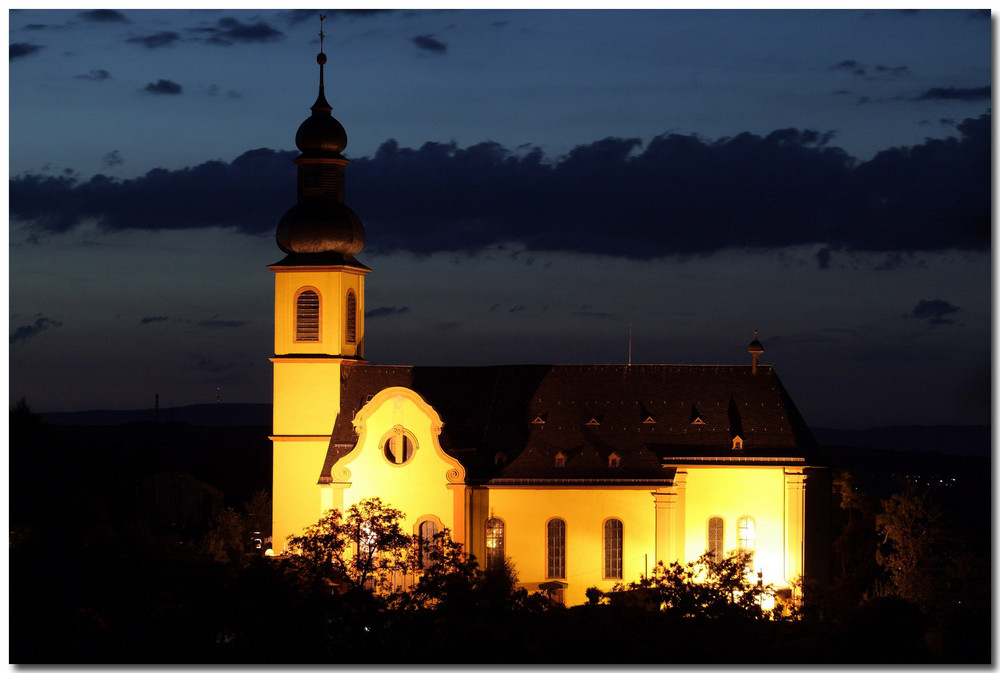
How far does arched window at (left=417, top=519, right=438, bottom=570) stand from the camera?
6831 cm

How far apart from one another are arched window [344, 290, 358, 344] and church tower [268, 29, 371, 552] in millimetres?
36

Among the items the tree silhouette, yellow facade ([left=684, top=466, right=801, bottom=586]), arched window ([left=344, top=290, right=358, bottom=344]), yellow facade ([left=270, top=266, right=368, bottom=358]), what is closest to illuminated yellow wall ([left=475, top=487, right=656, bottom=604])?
yellow facade ([left=684, top=466, right=801, bottom=586])

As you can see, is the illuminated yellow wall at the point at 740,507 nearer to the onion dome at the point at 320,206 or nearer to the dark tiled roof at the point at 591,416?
the dark tiled roof at the point at 591,416

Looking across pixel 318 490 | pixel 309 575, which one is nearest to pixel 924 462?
pixel 318 490

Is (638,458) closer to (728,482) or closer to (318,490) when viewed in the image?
(728,482)

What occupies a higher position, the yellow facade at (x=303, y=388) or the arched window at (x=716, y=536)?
the yellow facade at (x=303, y=388)

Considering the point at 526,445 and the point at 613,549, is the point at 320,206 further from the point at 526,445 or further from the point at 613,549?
the point at 613,549

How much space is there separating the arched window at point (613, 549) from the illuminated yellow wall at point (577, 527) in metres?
0.16

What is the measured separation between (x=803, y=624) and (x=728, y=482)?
1213 cm

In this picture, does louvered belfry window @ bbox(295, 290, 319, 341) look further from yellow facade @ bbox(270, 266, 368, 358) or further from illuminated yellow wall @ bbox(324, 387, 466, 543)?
illuminated yellow wall @ bbox(324, 387, 466, 543)

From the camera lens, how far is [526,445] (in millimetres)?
72250

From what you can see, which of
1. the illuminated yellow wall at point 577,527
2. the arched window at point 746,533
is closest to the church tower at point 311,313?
the illuminated yellow wall at point 577,527

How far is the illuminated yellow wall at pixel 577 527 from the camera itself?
2766 inches

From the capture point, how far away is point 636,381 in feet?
243
